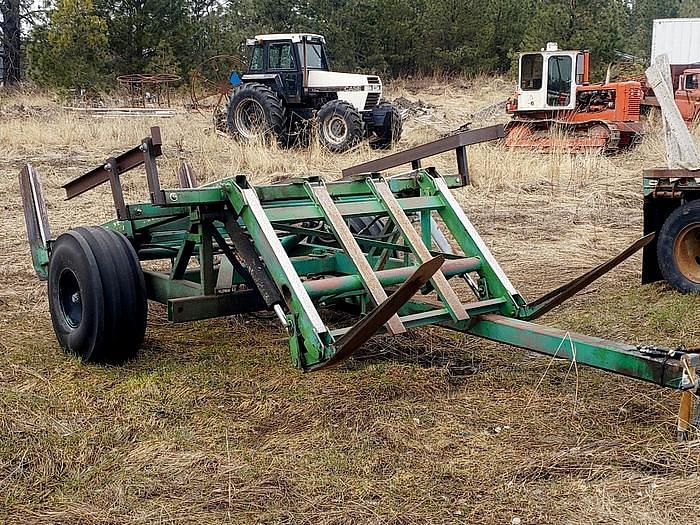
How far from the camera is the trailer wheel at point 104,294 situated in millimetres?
4383

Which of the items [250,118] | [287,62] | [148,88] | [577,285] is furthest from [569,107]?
[148,88]

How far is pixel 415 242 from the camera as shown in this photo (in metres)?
4.59

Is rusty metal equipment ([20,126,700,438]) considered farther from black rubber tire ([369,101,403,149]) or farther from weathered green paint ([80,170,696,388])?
black rubber tire ([369,101,403,149])

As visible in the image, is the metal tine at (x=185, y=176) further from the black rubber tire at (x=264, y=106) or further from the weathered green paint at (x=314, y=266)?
the black rubber tire at (x=264, y=106)

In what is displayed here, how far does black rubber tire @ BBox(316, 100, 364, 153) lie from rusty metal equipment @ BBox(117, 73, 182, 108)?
9.87 meters

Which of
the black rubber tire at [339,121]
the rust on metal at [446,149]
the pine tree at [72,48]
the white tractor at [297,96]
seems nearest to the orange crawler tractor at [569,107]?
the white tractor at [297,96]

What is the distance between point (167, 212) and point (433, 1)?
30.2m

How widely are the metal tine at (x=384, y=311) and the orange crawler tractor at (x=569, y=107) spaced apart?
40.4 feet

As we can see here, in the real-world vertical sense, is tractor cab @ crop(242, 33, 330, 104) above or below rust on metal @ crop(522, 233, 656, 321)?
above

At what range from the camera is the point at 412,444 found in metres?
3.61

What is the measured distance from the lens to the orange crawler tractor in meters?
15.7

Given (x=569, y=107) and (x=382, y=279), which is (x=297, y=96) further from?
(x=382, y=279)

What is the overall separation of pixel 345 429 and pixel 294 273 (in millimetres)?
785

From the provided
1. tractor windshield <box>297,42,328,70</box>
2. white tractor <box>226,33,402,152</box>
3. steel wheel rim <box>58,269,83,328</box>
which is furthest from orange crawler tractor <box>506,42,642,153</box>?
steel wheel rim <box>58,269,83,328</box>
